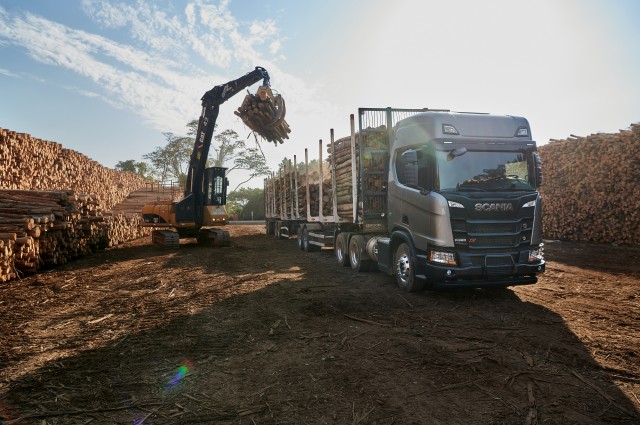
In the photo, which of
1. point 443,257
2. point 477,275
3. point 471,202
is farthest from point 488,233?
point 443,257

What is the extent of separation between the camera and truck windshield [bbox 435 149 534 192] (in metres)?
6.44

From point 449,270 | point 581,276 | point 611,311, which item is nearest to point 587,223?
point 581,276

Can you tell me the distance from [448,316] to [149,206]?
13.9 meters

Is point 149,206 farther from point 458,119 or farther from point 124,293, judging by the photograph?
point 458,119

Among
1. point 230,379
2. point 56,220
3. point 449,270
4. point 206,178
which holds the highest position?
point 206,178

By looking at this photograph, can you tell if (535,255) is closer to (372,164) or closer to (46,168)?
(372,164)

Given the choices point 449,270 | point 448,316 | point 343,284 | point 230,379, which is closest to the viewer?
point 230,379

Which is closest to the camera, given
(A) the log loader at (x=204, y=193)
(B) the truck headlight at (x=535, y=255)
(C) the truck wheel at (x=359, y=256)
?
(B) the truck headlight at (x=535, y=255)

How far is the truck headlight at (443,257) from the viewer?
619 cm

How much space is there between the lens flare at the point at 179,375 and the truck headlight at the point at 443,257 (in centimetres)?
413

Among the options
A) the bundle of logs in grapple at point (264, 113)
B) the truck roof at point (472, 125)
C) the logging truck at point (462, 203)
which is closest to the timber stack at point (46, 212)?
the bundle of logs in grapple at point (264, 113)

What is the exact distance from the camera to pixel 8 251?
8266mm

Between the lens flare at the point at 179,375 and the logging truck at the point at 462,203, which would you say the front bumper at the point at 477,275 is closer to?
Result: the logging truck at the point at 462,203

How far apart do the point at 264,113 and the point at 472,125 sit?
24.9 ft
